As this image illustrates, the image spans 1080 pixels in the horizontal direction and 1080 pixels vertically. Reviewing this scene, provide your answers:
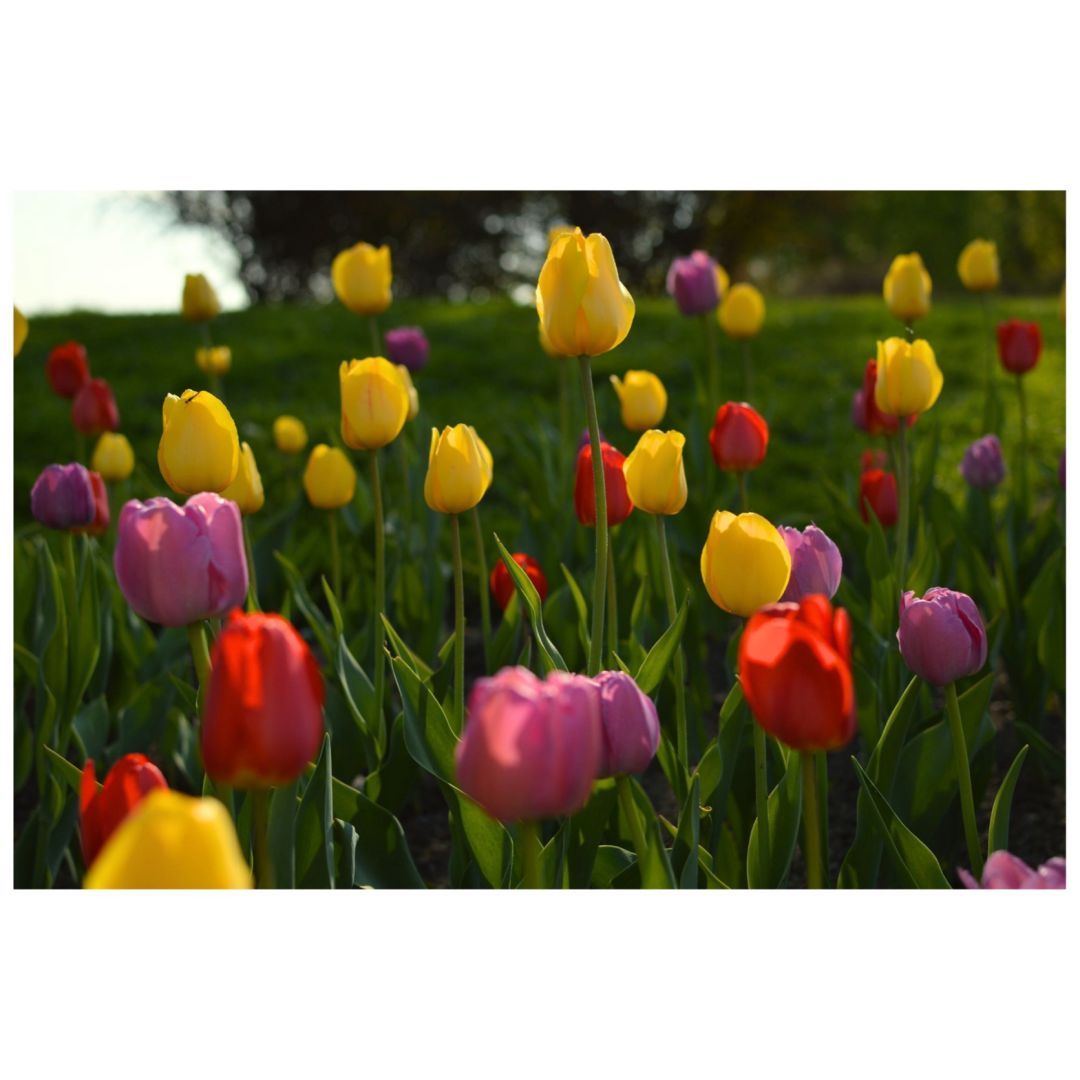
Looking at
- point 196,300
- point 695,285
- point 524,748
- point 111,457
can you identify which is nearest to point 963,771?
point 524,748

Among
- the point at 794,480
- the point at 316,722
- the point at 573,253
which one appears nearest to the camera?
the point at 316,722

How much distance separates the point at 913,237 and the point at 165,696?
13478 millimetres

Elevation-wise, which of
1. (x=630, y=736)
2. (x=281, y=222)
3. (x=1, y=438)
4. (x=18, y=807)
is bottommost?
(x=18, y=807)

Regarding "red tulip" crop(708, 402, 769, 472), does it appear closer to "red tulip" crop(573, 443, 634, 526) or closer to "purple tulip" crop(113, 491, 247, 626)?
"red tulip" crop(573, 443, 634, 526)

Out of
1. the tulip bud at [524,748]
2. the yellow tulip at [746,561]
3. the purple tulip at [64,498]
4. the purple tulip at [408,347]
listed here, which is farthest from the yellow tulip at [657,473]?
the purple tulip at [408,347]

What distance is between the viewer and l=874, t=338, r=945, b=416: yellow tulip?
1764mm

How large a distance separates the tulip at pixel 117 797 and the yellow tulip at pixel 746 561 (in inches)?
21.3

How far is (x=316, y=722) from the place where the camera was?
831mm

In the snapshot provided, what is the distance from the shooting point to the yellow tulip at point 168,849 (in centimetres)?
Result: 53

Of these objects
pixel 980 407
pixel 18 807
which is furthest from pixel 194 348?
pixel 18 807

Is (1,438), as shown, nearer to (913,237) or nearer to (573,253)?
(573,253)

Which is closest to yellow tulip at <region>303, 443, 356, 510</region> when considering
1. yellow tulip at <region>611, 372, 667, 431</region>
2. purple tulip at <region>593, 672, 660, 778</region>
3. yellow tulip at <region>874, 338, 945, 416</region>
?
yellow tulip at <region>611, 372, 667, 431</region>

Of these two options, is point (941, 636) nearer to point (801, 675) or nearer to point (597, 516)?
point (597, 516)

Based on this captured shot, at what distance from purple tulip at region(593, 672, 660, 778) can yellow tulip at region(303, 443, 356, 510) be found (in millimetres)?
1209
